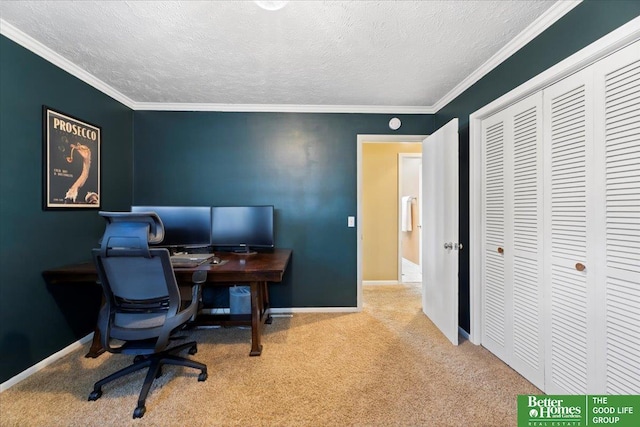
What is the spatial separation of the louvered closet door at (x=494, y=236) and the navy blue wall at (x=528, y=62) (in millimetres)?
197

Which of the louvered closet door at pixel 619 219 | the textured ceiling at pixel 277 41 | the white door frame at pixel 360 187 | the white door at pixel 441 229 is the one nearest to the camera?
the louvered closet door at pixel 619 219

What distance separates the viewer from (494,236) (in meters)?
2.14

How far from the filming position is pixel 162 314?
1643mm

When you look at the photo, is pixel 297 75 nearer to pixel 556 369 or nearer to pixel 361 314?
pixel 361 314

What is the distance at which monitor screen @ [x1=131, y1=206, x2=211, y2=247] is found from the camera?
258 centimetres

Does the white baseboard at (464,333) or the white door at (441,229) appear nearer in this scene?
the white door at (441,229)

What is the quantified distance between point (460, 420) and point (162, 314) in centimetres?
195

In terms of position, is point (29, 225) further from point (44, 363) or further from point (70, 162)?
point (44, 363)

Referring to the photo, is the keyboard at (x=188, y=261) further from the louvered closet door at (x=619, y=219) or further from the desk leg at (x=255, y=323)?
the louvered closet door at (x=619, y=219)

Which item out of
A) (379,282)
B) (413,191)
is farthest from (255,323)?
(413,191)

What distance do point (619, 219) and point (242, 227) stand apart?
2774mm

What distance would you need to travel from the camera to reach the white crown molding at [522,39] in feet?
4.93

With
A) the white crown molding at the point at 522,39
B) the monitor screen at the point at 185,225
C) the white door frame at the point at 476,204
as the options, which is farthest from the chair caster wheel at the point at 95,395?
the white crown molding at the point at 522,39

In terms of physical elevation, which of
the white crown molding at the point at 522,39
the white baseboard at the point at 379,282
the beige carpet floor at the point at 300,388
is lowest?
the beige carpet floor at the point at 300,388
